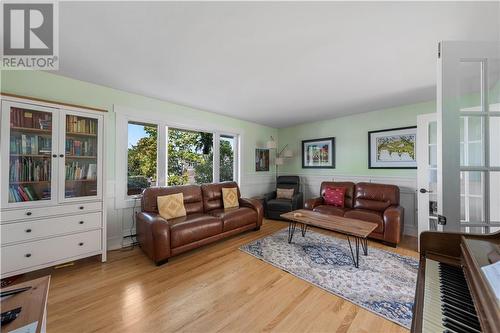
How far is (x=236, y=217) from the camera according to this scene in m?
3.15

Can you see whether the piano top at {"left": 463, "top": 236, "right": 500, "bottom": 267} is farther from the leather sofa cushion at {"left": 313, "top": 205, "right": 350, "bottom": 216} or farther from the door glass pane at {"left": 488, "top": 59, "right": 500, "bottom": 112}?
the leather sofa cushion at {"left": 313, "top": 205, "right": 350, "bottom": 216}

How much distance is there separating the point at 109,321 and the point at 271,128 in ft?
15.7

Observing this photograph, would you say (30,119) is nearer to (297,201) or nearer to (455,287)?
(455,287)

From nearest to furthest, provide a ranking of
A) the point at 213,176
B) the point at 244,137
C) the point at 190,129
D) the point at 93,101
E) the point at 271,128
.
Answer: the point at 93,101, the point at 190,129, the point at 213,176, the point at 244,137, the point at 271,128

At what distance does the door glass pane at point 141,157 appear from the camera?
3.08 meters

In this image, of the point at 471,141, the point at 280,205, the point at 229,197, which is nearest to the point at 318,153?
the point at 280,205

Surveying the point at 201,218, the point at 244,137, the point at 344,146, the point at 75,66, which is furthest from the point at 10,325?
the point at 344,146

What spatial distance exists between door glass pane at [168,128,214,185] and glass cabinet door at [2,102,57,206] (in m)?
1.57

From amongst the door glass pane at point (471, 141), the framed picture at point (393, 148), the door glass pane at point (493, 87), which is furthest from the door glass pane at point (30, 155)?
the framed picture at point (393, 148)

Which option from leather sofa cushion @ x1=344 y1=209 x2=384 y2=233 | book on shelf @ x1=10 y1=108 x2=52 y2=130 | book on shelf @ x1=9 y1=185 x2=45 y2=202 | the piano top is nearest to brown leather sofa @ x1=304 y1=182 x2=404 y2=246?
leather sofa cushion @ x1=344 y1=209 x2=384 y2=233

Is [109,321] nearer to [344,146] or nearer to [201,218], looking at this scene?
[201,218]

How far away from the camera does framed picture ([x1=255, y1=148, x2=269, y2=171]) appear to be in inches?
199

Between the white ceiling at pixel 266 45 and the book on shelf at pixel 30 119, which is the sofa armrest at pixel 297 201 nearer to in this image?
the white ceiling at pixel 266 45

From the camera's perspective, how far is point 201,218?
279 cm
